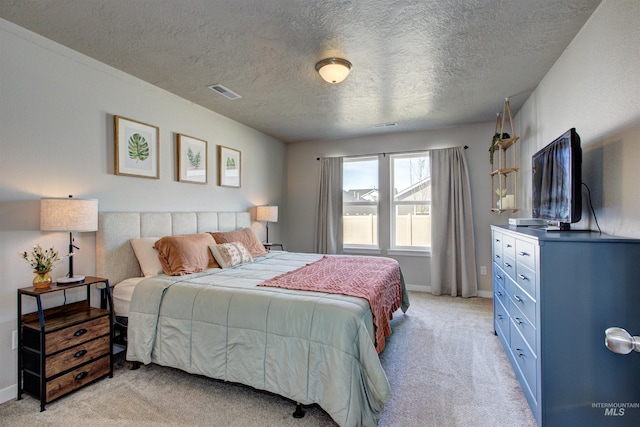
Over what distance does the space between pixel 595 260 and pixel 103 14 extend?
10.7 ft

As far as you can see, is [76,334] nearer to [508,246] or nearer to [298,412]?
[298,412]

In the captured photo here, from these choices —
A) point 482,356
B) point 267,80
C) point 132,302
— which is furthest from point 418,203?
point 132,302

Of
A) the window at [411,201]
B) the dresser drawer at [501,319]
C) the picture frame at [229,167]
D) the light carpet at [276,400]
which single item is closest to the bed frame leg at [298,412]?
the light carpet at [276,400]

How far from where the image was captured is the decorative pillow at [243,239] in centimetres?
341

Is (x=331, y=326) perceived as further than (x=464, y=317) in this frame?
No

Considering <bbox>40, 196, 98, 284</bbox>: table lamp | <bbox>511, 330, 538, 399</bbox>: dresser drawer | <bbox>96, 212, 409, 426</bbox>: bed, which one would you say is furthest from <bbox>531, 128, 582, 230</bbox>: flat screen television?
<bbox>40, 196, 98, 284</bbox>: table lamp

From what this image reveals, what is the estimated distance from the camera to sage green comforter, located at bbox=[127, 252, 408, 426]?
1720mm

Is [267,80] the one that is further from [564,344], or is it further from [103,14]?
[564,344]

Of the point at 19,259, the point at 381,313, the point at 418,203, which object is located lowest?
the point at 381,313

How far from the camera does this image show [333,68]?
8.33 feet

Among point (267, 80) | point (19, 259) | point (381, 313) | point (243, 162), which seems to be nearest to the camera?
point (19, 259)

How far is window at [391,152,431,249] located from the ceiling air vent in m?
2.75

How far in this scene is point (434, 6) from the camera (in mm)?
1931

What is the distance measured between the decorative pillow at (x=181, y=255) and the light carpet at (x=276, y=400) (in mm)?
798
